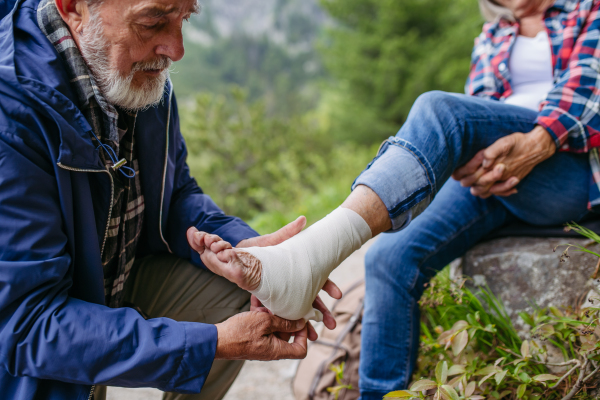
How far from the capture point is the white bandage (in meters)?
1.23

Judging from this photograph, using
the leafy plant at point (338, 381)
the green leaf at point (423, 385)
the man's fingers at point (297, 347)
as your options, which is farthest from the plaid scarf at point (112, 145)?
the green leaf at point (423, 385)

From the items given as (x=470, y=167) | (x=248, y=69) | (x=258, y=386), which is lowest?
(x=248, y=69)

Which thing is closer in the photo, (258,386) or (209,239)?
(209,239)

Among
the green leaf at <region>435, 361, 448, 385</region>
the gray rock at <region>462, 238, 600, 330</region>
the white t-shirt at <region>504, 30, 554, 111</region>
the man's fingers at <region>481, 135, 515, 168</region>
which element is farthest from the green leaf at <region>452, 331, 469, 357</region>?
the white t-shirt at <region>504, 30, 554, 111</region>

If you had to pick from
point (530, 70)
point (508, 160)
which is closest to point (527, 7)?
point (530, 70)

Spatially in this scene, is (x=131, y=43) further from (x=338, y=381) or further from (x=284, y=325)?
(x=338, y=381)

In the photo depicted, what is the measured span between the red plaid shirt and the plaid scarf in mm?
1478

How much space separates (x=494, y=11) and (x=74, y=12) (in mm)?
1816

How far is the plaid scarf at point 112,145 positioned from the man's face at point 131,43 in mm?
41

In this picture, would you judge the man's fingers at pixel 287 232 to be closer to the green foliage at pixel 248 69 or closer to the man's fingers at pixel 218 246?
the man's fingers at pixel 218 246

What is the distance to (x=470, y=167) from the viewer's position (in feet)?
5.11

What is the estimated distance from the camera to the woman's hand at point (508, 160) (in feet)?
4.94

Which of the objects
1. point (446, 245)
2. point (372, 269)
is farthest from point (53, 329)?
point (446, 245)

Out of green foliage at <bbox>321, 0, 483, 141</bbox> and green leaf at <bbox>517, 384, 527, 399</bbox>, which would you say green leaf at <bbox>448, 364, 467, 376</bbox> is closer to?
green leaf at <bbox>517, 384, 527, 399</bbox>
